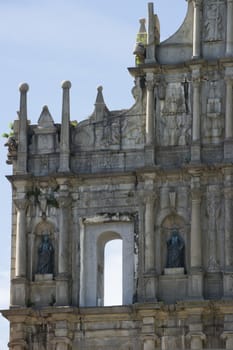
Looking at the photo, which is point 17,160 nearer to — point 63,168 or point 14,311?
point 63,168

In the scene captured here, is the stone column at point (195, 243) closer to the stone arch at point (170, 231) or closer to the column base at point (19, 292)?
the stone arch at point (170, 231)

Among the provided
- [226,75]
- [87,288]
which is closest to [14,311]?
[87,288]

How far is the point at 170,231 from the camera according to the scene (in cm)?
3556

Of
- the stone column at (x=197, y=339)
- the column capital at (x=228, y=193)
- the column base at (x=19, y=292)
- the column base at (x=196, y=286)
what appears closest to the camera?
the stone column at (x=197, y=339)

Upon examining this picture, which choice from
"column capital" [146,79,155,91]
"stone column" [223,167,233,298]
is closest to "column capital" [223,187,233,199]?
"stone column" [223,167,233,298]

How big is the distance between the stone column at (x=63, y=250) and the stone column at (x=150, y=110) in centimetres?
212

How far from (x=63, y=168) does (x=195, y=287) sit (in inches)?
157

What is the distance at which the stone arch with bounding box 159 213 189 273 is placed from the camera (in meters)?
35.4

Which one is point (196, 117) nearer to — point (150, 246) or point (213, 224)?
point (213, 224)

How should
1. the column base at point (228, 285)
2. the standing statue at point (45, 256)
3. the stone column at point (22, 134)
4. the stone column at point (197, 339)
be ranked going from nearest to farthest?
the stone column at point (197, 339) → the column base at point (228, 285) → the standing statue at point (45, 256) → the stone column at point (22, 134)

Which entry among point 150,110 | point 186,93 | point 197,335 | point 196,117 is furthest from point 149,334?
point 186,93

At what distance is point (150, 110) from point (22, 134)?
291cm

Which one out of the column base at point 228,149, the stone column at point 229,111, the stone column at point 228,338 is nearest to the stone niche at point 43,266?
the stone column at point 228,338

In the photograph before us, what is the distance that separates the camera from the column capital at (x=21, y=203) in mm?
36156
